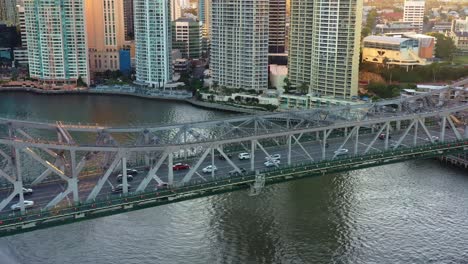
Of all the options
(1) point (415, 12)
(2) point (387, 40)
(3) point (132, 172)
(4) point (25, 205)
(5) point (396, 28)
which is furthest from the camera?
(1) point (415, 12)

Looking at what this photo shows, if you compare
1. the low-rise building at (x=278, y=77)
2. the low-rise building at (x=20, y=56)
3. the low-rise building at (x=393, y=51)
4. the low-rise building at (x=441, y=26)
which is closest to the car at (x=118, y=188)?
the low-rise building at (x=278, y=77)

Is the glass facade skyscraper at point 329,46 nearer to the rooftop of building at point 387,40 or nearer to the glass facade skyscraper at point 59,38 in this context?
the rooftop of building at point 387,40

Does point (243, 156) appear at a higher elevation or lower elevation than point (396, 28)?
lower

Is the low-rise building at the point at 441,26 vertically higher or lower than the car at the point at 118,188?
higher

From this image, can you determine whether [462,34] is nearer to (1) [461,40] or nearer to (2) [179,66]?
(1) [461,40]

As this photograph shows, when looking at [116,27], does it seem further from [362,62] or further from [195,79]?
[362,62]

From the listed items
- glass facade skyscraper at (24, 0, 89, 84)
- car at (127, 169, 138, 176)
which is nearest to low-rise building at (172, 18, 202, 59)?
glass facade skyscraper at (24, 0, 89, 84)

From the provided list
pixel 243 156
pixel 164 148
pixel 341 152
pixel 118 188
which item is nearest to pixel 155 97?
pixel 243 156

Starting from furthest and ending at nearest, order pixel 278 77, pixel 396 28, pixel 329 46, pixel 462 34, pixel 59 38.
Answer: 1. pixel 396 28
2. pixel 462 34
3. pixel 59 38
4. pixel 278 77
5. pixel 329 46

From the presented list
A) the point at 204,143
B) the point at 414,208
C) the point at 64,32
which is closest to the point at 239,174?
the point at 204,143
